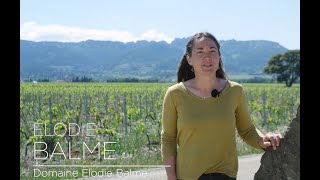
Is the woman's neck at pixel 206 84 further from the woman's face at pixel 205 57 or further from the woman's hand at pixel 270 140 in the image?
the woman's hand at pixel 270 140

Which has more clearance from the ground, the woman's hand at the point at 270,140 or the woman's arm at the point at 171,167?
the woman's hand at the point at 270,140

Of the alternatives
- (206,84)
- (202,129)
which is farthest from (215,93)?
(202,129)

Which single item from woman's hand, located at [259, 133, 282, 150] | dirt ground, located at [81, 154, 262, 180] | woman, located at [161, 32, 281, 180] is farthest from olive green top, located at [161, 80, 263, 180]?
dirt ground, located at [81, 154, 262, 180]

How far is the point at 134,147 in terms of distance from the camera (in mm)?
10477

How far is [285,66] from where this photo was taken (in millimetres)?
73625

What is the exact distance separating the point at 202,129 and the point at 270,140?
65 centimetres

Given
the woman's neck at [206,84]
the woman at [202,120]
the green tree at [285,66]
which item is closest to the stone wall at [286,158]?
the woman at [202,120]

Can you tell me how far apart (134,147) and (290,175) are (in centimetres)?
735

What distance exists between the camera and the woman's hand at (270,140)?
9.93 feet

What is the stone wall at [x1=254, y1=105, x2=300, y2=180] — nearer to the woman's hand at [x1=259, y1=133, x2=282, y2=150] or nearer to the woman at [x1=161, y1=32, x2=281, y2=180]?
the woman's hand at [x1=259, y1=133, x2=282, y2=150]

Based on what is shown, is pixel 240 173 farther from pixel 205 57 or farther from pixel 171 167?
pixel 205 57

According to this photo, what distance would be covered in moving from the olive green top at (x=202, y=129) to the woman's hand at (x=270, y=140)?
34 centimetres
